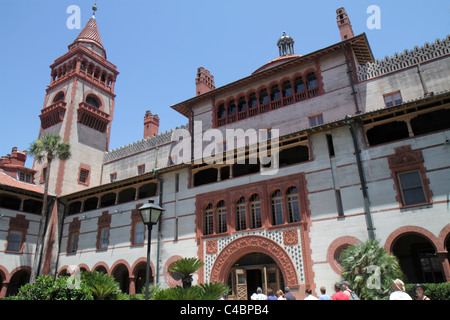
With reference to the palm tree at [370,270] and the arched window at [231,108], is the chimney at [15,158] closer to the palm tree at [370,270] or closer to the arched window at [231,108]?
the arched window at [231,108]

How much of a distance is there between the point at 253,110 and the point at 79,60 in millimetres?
23221

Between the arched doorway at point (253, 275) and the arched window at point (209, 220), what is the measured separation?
9.13ft

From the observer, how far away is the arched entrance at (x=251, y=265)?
61.6ft

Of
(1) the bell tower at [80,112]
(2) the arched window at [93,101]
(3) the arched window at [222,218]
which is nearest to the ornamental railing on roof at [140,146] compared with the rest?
(1) the bell tower at [80,112]

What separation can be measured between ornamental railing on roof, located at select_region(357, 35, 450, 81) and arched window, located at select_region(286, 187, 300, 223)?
28.1ft

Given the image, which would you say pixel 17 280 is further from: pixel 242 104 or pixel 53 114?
pixel 242 104

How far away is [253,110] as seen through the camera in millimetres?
25125

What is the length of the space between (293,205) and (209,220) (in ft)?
19.1

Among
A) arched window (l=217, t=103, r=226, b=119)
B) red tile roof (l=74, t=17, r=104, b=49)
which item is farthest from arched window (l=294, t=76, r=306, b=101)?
red tile roof (l=74, t=17, r=104, b=49)

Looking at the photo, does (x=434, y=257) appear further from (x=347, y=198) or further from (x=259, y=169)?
(x=259, y=169)

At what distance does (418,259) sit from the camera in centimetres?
1784

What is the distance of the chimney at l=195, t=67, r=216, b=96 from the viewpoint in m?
30.2
